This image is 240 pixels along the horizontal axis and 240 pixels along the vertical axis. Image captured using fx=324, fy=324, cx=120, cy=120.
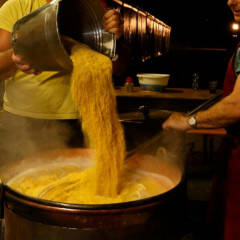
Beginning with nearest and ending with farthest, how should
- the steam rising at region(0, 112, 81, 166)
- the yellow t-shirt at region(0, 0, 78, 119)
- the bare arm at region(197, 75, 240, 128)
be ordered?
the bare arm at region(197, 75, 240, 128)
the yellow t-shirt at region(0, 0, 78, 119)
the steam rising at region(0, 112, 81, 166)

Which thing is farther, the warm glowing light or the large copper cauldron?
the warm glowing light

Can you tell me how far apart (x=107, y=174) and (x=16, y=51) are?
36.4 inches

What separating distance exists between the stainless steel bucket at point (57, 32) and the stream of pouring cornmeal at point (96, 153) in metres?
0.13

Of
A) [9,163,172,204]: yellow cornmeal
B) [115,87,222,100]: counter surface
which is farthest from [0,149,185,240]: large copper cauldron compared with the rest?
[115,87,222,100]: counter surface

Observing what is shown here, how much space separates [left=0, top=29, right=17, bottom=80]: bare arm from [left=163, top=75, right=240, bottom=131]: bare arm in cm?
110

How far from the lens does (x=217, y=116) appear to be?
2.09 metres

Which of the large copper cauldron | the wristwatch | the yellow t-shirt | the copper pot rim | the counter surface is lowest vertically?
the counter surface

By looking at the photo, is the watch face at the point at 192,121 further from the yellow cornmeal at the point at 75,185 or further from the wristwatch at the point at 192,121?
the yellow cornmeal at the point at 75,185

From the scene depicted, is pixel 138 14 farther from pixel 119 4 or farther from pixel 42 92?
pixel 42 92

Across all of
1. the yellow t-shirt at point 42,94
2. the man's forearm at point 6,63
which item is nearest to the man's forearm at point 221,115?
the yellow t-shirt at point 42,94

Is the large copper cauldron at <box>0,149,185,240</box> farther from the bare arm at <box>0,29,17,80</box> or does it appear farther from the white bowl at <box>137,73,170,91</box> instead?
the white bowl at <box>137,73,170,91</box>

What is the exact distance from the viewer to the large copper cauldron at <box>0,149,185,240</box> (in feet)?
4.99

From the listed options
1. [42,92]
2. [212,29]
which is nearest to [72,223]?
[42,92]

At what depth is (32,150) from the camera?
8.71ft
